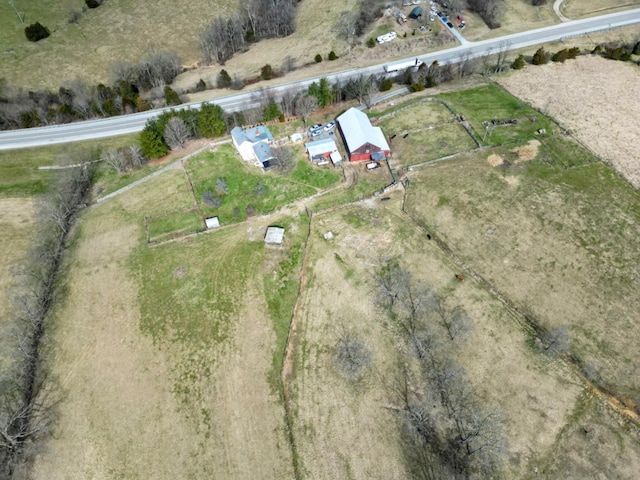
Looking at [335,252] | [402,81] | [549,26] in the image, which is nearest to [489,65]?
[402,81]

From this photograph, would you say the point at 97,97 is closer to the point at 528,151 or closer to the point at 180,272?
the point at 180,272

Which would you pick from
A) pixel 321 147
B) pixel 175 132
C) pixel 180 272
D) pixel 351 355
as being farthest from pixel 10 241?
pixel 351 355

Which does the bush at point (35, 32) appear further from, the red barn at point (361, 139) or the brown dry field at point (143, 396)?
the red barn at point (361, 139)

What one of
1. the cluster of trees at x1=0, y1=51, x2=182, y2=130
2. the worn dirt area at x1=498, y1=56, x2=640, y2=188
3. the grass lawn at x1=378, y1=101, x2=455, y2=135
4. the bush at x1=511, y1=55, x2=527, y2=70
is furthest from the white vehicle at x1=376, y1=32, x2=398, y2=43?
the cluster of trees at x1=0, y1=51, x2=182, y2=130

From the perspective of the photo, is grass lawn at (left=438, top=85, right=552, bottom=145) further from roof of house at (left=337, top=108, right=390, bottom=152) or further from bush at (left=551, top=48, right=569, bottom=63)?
roof of house at (left=337, top=108, right=390, bottom=152)

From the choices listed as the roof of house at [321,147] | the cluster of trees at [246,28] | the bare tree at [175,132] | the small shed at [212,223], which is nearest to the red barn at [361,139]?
the roof of house at [321,147]
